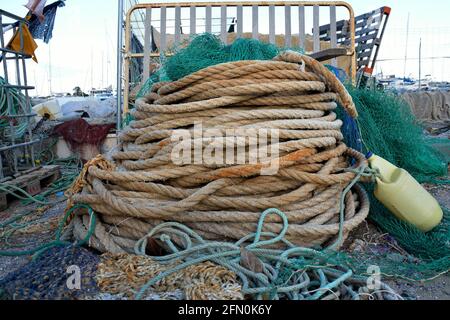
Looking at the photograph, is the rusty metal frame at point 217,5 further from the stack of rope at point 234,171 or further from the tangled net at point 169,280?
the tangled net at point 169,280

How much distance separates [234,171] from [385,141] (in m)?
1.79

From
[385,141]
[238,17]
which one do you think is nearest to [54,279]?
[385,141]

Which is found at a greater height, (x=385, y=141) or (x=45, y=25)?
(x=45, y=25)

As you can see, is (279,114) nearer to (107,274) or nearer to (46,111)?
(107,274)

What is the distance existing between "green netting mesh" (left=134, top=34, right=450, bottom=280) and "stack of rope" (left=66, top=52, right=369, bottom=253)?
0.75ft

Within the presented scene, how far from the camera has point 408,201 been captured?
224 centimetres

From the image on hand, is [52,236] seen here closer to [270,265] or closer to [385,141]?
[270,265]

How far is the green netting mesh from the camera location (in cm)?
198

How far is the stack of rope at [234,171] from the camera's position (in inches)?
79.3

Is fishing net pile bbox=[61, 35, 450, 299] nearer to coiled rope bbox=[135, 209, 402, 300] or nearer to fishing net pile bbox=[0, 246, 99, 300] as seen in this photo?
coiled rope bbox=[135, 209, 402, 300]

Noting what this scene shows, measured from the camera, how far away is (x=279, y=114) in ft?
7.13

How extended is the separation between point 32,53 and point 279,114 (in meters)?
3.75

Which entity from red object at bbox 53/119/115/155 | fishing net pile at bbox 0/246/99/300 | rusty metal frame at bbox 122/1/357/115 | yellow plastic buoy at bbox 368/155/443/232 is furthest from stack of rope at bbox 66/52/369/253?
red object at bbox 53/119/115/155

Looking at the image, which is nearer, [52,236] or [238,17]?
[52,236]
